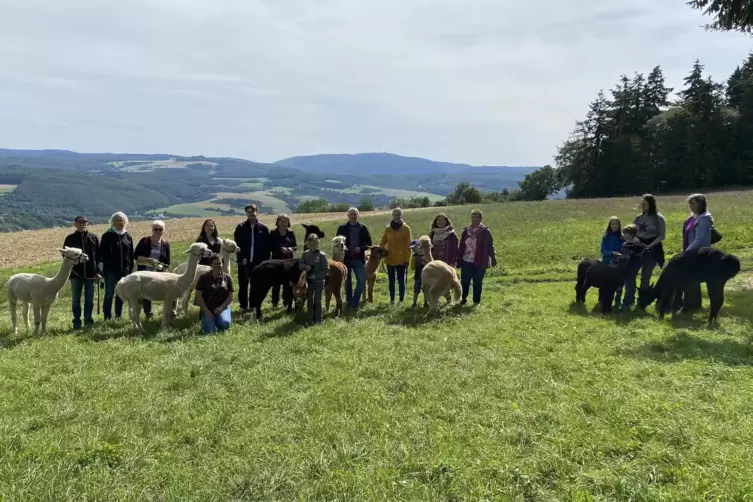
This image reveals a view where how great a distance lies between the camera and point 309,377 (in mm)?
6160

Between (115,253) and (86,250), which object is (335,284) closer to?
(115,253)

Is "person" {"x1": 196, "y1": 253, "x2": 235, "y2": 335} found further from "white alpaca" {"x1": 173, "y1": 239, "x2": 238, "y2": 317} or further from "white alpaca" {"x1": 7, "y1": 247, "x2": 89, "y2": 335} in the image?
"white alpaca" {"x1": 7, "y1": 247, "x2": 89, "y2": 335}

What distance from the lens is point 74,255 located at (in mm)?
8352

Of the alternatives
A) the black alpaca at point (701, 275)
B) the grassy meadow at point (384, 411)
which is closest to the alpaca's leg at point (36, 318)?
the grassy meadow at point (384, 411)

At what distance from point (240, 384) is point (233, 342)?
1.94m

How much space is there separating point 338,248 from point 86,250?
4736 millimetres

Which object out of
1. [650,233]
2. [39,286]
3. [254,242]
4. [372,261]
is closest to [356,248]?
[372,261]

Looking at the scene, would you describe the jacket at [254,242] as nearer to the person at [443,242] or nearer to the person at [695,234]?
the person at [443,242]

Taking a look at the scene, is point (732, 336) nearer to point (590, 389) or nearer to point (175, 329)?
point (590, 389)

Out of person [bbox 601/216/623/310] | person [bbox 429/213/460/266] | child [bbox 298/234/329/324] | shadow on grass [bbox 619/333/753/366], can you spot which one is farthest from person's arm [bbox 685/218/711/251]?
child [bbox 298/234/329/324]

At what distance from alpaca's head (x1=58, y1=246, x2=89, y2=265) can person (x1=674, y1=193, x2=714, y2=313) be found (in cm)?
1067

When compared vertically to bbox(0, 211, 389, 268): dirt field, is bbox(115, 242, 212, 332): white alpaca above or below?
above

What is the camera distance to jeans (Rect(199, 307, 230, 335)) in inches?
335

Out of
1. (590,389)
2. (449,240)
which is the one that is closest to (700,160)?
(449,240)
